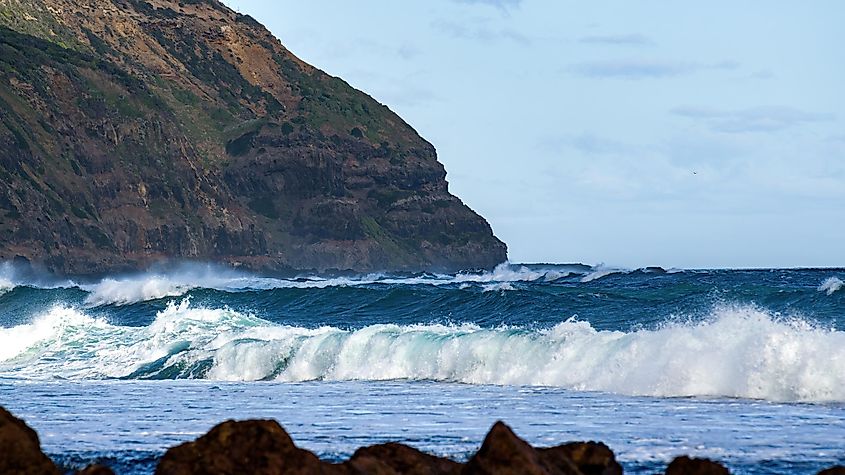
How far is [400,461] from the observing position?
7.59m

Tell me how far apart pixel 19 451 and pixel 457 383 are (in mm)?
11747

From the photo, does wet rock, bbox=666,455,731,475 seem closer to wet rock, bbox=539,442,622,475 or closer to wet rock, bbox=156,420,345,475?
wet rock, bbox=539,442,622,475

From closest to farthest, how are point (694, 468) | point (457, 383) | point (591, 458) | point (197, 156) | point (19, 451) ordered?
point (694, 468) → point (19, 451) → point (591, 458) → point (457, 383) → point (197, 156)

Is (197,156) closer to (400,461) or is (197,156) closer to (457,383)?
(457,383)

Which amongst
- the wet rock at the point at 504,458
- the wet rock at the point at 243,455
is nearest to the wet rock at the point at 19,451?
the wet rock at the point at 243,455

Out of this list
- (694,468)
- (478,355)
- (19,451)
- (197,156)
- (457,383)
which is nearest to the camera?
(694,468)

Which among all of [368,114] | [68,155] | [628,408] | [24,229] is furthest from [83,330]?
[368,114]

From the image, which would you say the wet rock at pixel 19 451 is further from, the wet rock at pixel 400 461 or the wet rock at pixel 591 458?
the wet rock at pixel 591 458

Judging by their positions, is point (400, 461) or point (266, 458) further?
point (400, 461)

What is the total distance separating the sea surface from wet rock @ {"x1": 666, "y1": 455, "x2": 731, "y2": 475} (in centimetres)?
228

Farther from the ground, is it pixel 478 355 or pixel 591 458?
pixel 478 355

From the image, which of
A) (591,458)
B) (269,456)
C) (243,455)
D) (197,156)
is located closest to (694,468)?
(591,458)

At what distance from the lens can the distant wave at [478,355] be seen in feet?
51.8

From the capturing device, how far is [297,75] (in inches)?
6122
